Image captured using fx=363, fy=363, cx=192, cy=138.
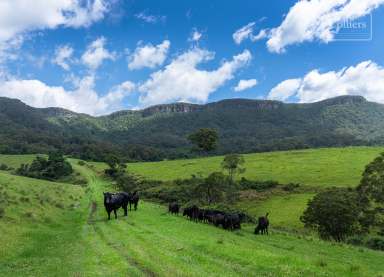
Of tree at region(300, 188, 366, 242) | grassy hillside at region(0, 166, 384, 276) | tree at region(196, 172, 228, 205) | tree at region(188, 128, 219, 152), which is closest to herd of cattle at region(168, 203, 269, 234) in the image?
grassy hillside at region(0, 166, 384, 276)

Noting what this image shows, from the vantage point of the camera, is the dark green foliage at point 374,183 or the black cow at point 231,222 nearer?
the black cow at point 231,222

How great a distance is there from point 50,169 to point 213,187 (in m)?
76.4

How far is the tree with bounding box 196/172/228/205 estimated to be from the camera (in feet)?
226

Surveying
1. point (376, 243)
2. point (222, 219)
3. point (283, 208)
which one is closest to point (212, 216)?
point (222, 219)

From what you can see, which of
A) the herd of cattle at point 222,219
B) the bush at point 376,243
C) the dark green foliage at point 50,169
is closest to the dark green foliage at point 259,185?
the herd of cattle at point 222,219

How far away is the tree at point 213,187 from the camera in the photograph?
69.0 meters

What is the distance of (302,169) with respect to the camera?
9931 cm

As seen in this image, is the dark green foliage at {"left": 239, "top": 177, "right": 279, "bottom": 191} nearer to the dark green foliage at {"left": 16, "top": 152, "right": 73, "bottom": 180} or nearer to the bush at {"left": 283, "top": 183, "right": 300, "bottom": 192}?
the bush at {"left": 283, "top": 183, "right": 300, "bottom": 192}

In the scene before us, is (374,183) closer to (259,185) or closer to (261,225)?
(261,225)

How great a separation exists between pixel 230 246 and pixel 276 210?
1722 inches

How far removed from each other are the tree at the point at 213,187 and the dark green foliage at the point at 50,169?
65.8m

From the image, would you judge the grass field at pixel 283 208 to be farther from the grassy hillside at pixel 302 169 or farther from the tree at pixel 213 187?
the grassy hillside at pixel 302 169

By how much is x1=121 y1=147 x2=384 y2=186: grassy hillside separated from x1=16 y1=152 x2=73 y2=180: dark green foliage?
952 inches

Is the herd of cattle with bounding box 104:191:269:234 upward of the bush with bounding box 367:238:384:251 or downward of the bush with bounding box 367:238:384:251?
upward
